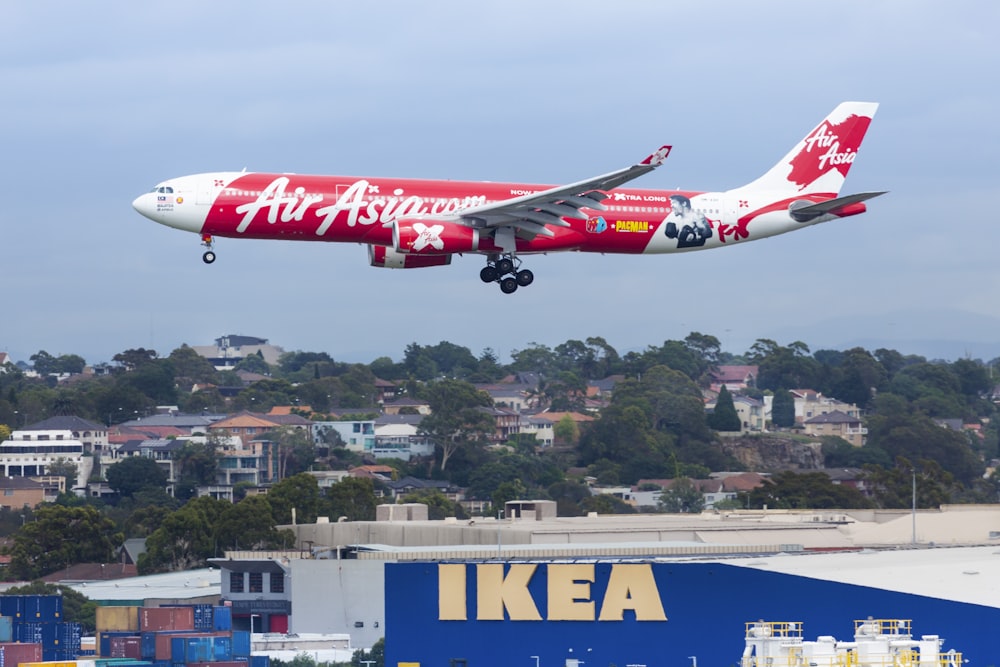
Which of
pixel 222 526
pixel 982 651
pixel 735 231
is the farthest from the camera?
pixel 222 526

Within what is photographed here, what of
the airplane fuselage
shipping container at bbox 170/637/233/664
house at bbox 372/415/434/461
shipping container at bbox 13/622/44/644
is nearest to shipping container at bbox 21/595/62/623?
shipping container at bbox 13/622/44/644

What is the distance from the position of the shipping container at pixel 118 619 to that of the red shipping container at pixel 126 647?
10.3 ft

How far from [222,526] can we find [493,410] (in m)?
73.5

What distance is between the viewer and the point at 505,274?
64.8m

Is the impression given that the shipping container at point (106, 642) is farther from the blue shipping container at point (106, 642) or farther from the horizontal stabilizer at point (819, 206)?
the horizontal stabilizer at point (819, 206)

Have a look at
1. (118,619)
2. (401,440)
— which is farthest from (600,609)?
(401,440)

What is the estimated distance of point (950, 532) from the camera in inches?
3159

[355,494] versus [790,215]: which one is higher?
[790,215]

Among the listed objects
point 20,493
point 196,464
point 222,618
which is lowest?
point 222,618

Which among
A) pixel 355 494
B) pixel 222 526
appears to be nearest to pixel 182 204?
pixel 222 526

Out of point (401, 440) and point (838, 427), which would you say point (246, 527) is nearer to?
point (401, 440)

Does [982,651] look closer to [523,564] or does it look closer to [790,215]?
[523,564]

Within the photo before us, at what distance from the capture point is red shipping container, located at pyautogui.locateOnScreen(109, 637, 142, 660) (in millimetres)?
67875

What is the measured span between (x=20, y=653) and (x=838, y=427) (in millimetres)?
126798
